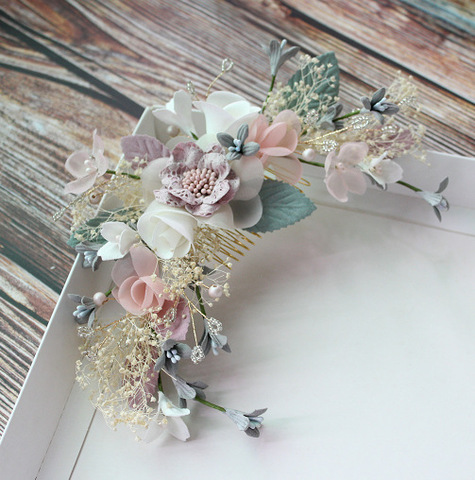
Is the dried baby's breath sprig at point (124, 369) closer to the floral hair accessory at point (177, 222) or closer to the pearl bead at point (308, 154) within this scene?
the floral hair accessory at point (177, 222)

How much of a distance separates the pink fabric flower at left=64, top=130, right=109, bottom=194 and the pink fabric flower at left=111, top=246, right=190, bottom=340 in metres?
0.11

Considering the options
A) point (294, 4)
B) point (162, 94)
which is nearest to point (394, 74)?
point (294, 4)

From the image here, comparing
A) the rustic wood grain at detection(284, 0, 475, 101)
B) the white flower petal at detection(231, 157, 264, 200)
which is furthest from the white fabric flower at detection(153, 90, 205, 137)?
the rustic wood grain at detection(284, 0, 475, 101)

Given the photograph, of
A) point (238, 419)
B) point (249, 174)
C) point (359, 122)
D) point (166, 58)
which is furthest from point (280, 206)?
point (166, 58)

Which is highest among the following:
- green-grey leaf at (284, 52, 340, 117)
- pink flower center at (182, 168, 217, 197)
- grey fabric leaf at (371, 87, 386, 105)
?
green-grey leaf at (284, 52, 340, 117)

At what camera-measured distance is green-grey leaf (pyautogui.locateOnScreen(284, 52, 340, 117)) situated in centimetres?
77

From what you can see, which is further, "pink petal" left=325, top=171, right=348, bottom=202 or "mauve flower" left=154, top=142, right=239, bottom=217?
"pink petal" left=325, top=171, right=348, bottom=202

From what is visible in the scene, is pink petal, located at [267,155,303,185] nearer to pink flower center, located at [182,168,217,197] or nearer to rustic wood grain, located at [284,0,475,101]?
pink flower center, located at [182,168,217,197]

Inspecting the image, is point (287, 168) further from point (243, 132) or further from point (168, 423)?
point (168, 423)

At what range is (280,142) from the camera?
702mm

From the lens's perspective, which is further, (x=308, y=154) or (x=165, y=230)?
(x=308, y=154)

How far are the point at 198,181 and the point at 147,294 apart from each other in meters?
0.15

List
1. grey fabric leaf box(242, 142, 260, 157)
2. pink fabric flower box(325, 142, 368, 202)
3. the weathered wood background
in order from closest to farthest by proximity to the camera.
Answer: grey fabric leaf box(242, 142, 260, 157) → pink fabric flower box(325, 142, 368, 202) → the weathered wood background

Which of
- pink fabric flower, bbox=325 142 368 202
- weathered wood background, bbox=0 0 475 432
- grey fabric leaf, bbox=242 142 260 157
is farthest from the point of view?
weathered wood background, bbox=0 0 475 432
